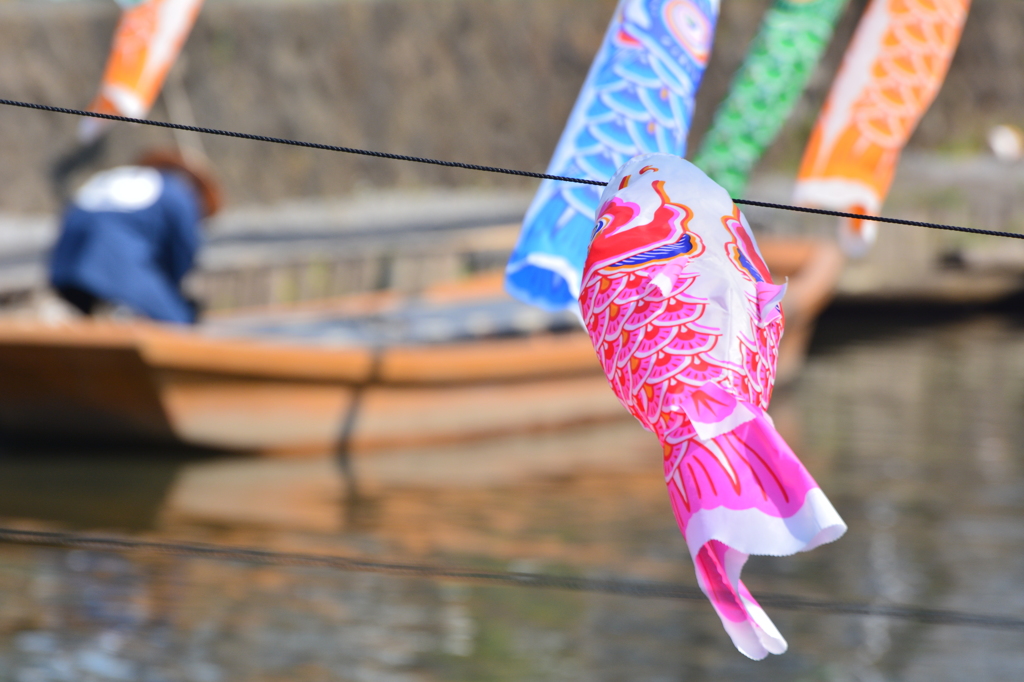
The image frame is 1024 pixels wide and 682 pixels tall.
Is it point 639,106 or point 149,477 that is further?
point 149,477

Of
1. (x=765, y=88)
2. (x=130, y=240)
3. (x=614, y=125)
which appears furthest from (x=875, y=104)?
(x=130, y=240)

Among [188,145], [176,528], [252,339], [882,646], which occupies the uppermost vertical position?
[188,145]

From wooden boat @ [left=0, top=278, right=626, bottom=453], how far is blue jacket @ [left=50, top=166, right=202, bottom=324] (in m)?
0.22

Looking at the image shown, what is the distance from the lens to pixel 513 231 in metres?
9.63

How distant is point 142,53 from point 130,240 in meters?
1.52

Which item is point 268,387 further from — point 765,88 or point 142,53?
point 765,88

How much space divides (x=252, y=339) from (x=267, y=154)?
354 inches

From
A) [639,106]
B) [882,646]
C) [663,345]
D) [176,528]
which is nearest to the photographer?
[663,345]

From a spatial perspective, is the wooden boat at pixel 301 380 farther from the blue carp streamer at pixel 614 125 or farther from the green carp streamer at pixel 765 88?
the blue carp streamer at pixel 614 125

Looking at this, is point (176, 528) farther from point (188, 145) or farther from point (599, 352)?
point (188, 145)

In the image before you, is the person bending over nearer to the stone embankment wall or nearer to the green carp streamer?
the green carp streamer

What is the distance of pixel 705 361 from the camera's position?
1.38m

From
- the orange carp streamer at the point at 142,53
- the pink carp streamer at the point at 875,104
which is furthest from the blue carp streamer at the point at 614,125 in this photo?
the orange carp streamer at the point at 142,53

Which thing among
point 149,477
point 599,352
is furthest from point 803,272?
point 599,352
